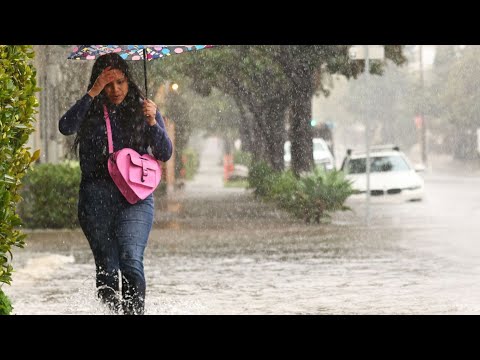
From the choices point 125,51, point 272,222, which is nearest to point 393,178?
point 272,222

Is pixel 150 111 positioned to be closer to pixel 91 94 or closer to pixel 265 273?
pixel 91 94

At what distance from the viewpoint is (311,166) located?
25656 mm

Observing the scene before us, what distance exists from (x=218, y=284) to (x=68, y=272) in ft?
7.30

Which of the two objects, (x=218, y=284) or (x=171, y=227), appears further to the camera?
(x=171, y=227)

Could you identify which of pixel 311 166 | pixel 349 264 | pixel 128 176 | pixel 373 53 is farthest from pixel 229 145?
pixel 128 176

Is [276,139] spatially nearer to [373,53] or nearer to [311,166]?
[311,166]

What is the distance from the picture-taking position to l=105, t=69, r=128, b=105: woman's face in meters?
7.62

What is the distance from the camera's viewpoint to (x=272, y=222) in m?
22.2

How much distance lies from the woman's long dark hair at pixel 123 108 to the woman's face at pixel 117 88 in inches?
1.0

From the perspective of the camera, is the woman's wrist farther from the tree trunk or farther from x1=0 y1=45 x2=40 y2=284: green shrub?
the tree trunk

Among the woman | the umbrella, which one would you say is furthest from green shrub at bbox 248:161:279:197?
the woman

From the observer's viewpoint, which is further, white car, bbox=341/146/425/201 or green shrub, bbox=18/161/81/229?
white car, bbox=341/146/425/201

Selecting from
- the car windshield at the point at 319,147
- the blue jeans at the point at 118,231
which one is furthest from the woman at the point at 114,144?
the car windshield at the point at 319,147

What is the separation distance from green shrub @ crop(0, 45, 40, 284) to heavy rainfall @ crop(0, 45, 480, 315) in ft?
4.00
